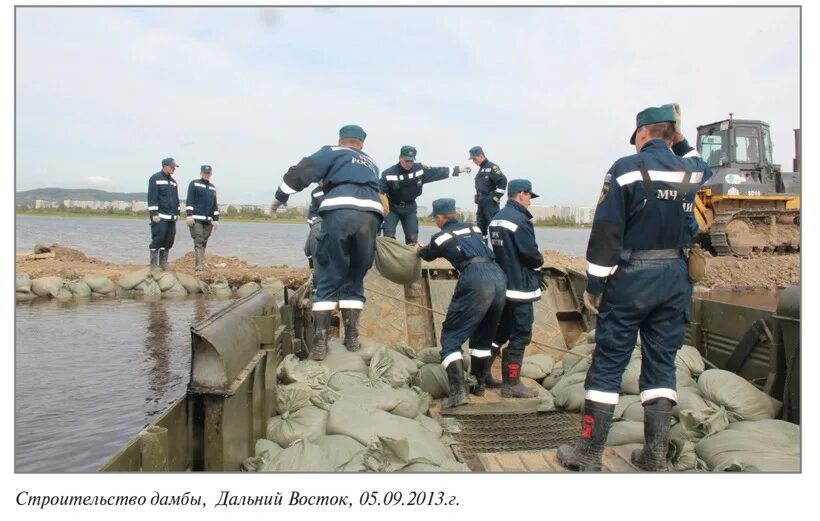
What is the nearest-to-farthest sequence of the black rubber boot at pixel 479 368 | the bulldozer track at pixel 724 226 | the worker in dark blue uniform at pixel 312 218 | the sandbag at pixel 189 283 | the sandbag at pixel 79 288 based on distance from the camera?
the black rubber boot at pixel 479 368 < the worker in dark blue uniform at pixel 312 218 < the sandbag at pixel 79 288 < the sandbag at pixel 189 283 < the bulldozer track at pixel 724 226

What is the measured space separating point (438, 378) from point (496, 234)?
111 centimetres

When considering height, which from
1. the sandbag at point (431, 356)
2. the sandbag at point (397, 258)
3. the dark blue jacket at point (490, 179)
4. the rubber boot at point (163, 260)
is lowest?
the sandbag at point (431, 356)

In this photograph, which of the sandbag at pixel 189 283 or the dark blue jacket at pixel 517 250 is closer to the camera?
the dark blue jacket at pixel 517 250

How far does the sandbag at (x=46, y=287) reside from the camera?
9.73 meters

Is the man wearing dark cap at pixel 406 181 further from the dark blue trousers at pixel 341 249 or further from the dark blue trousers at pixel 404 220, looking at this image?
the dark blue trousers at pixel 341 249

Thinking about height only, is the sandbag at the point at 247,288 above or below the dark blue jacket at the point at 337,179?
below

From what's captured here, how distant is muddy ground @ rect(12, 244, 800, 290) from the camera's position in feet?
38.7

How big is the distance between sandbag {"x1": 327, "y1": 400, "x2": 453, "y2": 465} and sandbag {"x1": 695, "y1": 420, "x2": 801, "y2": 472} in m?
1.27

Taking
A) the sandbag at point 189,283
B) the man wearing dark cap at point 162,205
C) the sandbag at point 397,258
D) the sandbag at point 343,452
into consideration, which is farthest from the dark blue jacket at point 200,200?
the sandbag at point 343,452

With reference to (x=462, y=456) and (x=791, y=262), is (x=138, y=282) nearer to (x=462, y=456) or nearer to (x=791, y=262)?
(x=462, y=456)

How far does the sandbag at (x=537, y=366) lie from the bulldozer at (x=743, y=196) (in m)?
11.1

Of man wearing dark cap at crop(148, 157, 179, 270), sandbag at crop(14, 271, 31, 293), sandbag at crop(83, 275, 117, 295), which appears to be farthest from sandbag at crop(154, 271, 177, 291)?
sandbag at crop(14, 271, 31, 293)

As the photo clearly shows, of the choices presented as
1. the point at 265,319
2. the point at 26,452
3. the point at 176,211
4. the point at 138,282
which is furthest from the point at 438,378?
the point at 176,211

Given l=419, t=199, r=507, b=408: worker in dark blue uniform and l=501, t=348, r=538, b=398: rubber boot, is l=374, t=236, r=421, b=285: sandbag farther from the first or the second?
l=501, t=348, r=538, b=398: rubber boot
